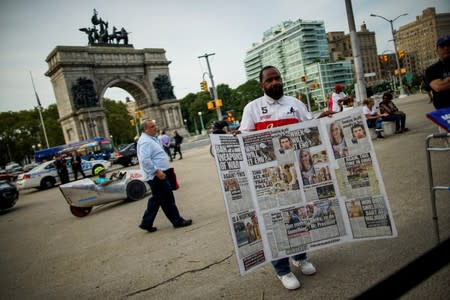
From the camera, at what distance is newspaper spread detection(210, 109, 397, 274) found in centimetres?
248

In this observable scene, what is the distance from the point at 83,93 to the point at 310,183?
4491 cm

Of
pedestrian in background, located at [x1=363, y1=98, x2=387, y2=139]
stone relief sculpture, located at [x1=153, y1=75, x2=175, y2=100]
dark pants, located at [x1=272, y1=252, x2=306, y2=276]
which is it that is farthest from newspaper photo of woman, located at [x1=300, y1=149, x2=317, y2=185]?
stone relief sculpture, located at [x1=153, y1=75, x2=175, y2=100]

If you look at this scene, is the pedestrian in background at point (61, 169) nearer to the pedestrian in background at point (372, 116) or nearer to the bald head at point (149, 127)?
the bald head at point (149, 127)

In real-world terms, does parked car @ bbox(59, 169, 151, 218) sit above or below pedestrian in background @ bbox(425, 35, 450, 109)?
below

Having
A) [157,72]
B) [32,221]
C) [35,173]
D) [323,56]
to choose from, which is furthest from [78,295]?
[323,56]

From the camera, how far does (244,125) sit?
288 centimetres

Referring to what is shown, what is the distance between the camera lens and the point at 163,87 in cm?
4969

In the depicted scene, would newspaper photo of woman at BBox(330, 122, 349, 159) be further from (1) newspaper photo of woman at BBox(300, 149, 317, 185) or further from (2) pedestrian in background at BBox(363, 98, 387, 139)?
(2) pedestrian in background at BBox(363, 98, 387, 139)

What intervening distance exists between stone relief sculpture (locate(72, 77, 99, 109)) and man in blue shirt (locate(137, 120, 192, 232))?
41214 mm

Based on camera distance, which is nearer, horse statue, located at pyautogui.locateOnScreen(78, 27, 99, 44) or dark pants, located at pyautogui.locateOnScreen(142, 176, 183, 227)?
dark pants, located at pyautogui.locateOnScreen(142, 176, 183, 227)

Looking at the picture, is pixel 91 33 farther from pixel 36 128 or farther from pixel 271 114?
pixel 271 114

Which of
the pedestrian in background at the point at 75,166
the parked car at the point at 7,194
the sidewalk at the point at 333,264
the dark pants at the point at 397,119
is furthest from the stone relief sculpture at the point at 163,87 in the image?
the sidewalk at the point at 333,264

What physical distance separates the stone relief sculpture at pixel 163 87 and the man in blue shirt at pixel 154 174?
4606cm

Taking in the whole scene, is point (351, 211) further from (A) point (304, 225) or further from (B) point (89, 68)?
(B) point (89, 68)
